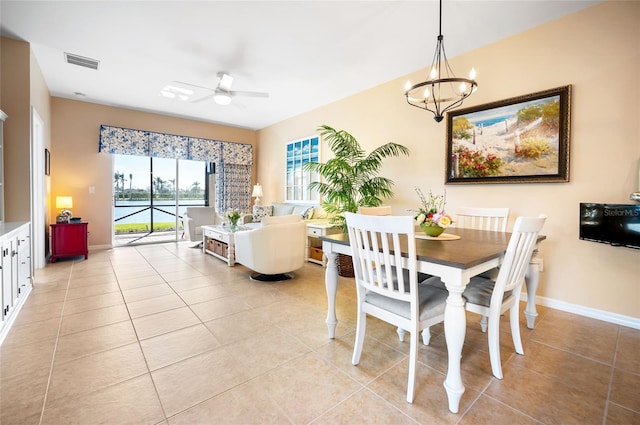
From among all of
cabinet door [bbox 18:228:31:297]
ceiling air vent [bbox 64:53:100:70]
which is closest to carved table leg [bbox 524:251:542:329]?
cabinet door [bbox 18:228:31:297]

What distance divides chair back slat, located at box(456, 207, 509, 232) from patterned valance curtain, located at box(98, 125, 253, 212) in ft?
18.3

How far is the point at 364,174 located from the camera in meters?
4.21

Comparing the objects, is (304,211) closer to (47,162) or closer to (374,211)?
(374,211)

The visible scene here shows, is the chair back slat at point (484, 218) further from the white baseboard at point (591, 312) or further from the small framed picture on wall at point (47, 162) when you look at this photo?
the small framed picture on wall at point (47, 162)

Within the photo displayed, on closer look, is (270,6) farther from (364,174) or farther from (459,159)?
(459,159)

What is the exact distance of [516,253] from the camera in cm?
171

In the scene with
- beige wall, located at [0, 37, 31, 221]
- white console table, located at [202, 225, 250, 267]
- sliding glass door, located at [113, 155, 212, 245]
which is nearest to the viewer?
beige wall, located at [0, 37, 31, 221]

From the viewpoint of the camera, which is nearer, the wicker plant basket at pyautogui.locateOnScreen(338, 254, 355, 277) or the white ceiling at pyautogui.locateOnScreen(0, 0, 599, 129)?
the white ceiling at pyautogui.locateOnScreen(0, 0, 599, 129)

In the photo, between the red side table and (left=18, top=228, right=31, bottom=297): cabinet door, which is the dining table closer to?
(left=18, top=228, right=31, bottom=297): cabinet door

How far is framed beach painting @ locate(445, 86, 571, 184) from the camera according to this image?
2766 mm

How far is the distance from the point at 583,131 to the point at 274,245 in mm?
3309

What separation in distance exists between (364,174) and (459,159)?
4.21 feet

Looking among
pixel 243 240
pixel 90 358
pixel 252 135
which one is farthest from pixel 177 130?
pixel 90 358

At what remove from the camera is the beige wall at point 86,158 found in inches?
205
